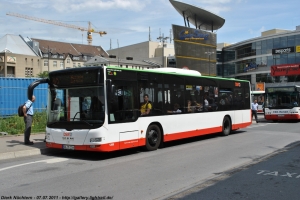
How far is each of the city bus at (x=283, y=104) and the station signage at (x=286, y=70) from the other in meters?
43.7

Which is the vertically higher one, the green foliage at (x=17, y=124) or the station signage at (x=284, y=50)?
the station signage at (x=284, y=50)

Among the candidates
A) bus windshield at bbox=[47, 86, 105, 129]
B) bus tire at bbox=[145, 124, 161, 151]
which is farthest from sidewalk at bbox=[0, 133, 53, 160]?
bus tire at bbox=[145, 124, 161, 151]

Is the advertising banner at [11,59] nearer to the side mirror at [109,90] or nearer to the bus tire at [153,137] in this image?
the bus tire at [153,137]

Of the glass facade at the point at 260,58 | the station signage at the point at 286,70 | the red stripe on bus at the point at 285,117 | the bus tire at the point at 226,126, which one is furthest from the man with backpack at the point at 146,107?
the glass facade at the point at 260,58

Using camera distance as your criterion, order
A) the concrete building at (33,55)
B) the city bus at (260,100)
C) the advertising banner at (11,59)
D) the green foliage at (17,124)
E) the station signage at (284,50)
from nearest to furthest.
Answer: the green foliage at (17,124) → the city bus at (260,100) → the station signage at (284,50) → the advertising banner at (11,59) → the concrete building at (33,55)

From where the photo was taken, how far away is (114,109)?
9625 millimetres

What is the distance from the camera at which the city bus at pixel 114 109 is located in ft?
31.0

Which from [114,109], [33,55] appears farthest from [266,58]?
[33,55]

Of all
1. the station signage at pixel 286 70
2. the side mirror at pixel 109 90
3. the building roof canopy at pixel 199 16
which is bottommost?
the side mirror at pixel 109 90

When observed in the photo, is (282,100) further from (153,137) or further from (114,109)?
(114,109)

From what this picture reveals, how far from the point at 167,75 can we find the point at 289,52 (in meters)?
61.6

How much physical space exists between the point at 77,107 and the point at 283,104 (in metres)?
18.7

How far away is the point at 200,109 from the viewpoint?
13883 millimetres

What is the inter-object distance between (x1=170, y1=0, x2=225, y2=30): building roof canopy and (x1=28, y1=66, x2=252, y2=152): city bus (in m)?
50.2
